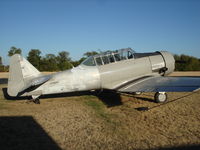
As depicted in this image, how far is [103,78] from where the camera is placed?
317 inches

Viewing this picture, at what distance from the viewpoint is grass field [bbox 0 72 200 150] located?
414 centimetres

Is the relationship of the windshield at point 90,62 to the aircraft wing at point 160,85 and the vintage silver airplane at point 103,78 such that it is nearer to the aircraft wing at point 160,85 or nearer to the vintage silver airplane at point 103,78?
the vintage silver airplane at point 103,78

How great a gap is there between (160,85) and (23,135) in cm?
559

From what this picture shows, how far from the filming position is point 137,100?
28.0ft

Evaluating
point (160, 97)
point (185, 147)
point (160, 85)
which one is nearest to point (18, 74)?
point (160, 85)

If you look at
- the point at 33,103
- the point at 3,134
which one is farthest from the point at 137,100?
the point at 3,134

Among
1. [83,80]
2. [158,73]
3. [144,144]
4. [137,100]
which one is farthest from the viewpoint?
[158,73]

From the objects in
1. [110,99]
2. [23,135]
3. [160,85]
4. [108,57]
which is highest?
[108,57]

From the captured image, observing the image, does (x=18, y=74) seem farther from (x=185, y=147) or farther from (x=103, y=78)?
(x=185, y=147)

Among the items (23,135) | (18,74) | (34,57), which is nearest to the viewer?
(23,135)

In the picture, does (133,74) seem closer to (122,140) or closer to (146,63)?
(146,63)

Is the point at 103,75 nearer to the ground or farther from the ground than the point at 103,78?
farther from the ground

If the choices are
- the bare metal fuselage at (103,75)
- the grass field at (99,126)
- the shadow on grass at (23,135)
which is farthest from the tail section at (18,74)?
the shadow on grass at (23,135)

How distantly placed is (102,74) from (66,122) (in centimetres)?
311
